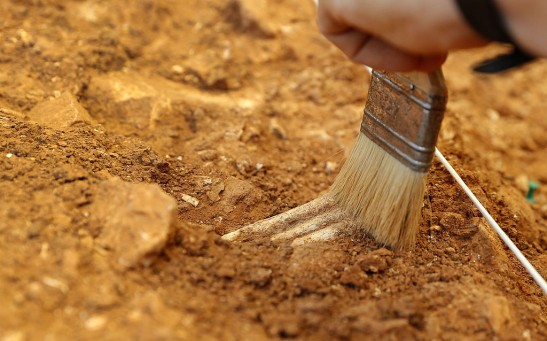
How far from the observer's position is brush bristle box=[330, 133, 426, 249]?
59.8 inches

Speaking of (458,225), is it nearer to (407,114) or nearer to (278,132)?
(407,114)

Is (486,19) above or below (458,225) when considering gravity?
above

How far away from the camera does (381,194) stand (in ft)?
5.20

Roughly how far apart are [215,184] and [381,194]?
1.87 ft

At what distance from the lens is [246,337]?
1170 mm

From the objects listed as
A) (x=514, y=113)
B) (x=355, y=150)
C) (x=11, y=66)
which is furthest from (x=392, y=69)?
(x=514, y=113)

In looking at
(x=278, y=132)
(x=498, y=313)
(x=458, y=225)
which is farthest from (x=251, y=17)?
(x=498, y=313)

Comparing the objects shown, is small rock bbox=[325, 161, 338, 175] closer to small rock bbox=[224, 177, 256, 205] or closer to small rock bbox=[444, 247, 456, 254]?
small rock bbox=[224, 177, 256, 205]

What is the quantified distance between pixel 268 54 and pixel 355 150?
3.99ft

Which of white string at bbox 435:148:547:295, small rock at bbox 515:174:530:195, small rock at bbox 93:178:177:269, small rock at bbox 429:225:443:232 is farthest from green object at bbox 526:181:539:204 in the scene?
small rock at bbox 93:178:177:269

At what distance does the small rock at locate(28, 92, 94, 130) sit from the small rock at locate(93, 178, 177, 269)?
55 cm

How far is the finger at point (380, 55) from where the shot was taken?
1.34 m

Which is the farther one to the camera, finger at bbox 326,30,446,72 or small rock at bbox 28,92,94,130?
small rock at bbox 28,92,94,130

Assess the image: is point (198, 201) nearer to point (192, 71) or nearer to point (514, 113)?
point (192, 71)
